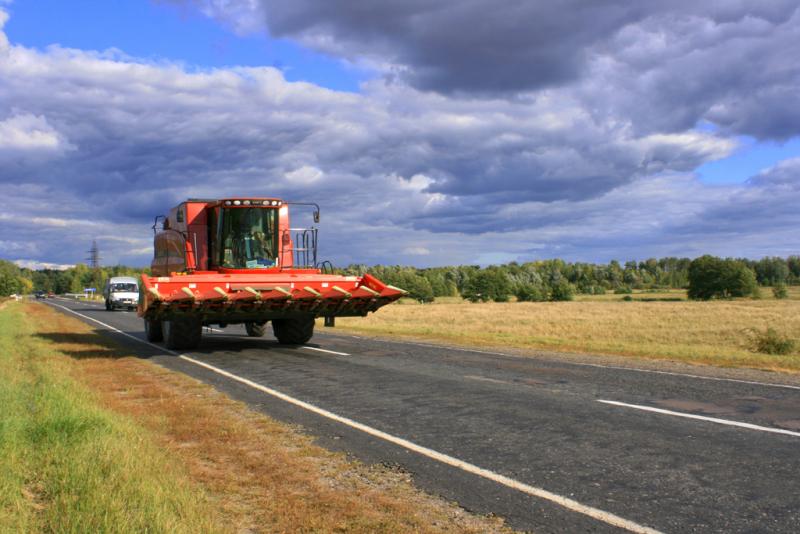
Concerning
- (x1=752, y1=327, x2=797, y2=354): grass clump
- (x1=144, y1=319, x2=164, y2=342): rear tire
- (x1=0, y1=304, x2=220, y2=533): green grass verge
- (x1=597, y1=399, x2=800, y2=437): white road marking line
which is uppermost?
(x1=144, y1=319, x2=164, y2=342): rear tire

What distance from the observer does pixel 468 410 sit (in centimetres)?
823

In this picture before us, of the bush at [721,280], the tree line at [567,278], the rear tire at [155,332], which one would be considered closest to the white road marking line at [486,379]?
the rear tire at [155,332]

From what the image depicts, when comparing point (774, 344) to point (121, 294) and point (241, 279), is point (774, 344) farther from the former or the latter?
point (121, 294)

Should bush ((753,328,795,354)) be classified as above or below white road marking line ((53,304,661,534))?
below

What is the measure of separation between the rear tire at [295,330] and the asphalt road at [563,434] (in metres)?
4.03

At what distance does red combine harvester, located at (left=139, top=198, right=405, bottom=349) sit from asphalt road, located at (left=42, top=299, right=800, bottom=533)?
141 centimetres

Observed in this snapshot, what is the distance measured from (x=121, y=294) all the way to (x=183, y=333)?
30.7 m

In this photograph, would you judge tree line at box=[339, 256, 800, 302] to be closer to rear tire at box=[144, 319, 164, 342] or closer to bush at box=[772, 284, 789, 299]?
bush at box=[772, 284, 789, 299]

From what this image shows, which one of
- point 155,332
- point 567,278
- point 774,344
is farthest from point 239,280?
Answer: point 567,278

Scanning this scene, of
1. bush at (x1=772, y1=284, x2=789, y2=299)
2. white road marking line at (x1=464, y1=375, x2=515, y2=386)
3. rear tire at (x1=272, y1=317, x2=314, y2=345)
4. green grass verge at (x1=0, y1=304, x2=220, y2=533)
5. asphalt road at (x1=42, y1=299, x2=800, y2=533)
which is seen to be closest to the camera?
green grass verge at (x1=0, y1=304, x2=220, y2=533)

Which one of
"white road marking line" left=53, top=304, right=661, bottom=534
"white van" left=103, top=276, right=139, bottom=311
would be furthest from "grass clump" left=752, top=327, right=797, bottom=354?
"white van" left=103, top=276, right=139, bottom=311

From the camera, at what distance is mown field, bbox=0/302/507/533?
431 cm

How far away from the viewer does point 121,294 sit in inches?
1718

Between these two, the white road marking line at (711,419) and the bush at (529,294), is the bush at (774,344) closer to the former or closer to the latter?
the white road marking line at (711,419)
